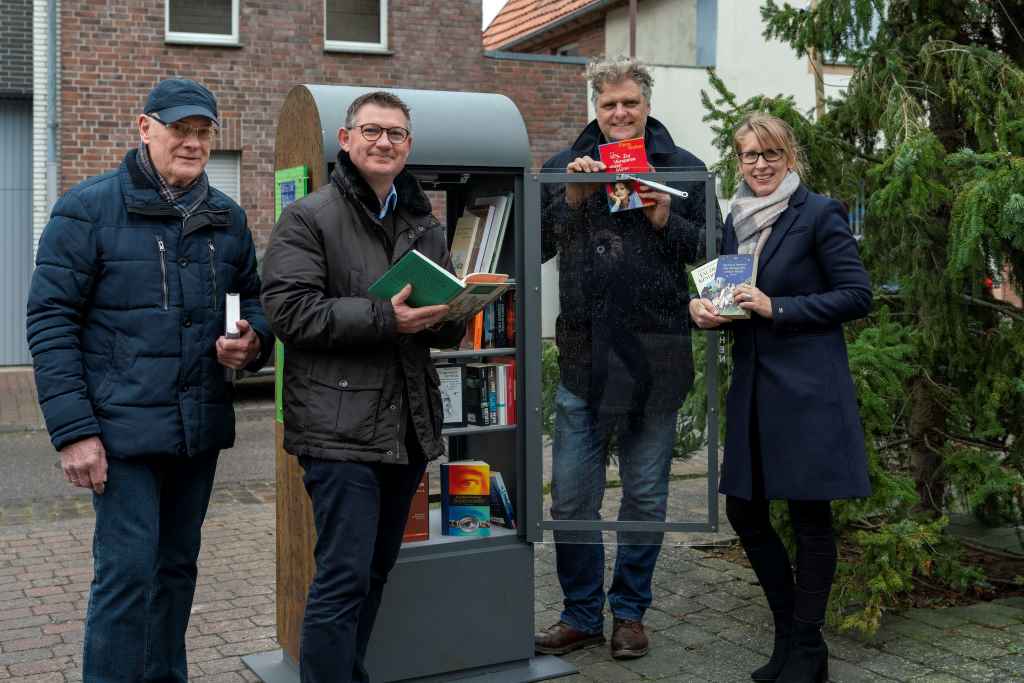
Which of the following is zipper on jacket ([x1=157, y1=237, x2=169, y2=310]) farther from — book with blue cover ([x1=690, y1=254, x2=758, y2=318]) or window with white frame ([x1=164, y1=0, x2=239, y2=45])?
window with white frame ([x1=164, y1=0, x2=239, y2=45])

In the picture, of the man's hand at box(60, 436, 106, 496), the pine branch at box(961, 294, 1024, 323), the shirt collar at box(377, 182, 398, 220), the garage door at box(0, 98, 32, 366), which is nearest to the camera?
the man's hand at box(60, 436, 106, 496)

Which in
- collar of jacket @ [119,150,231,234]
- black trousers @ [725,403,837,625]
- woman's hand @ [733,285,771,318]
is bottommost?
black trousers @ [725,403,837,625]

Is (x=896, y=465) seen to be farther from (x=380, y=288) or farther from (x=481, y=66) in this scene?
(x=481, y=66)

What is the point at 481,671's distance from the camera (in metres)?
4.70

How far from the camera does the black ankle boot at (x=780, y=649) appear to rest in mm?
4609

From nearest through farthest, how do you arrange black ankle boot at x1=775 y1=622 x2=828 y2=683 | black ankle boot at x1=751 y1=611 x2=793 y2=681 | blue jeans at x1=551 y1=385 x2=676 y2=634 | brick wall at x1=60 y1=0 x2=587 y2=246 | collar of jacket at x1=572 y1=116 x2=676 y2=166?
black ankle boot at x1=775 y1=622 x2=828 y2=683 < black ankle boot at x1=751 y1=611 x2=793 y2=681 < collar of jacket at x1=572 y1=116 x2=676 y2=166 < blue jeans at x1=551 y1=385 x2=676 y2=634 < brick wall at x1=60 y1=0 x2=587 y2=246

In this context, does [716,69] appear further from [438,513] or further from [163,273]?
[163,273]

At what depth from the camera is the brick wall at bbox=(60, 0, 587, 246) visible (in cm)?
1623

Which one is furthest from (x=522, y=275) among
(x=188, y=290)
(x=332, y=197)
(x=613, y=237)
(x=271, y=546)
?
(x=271, y=546)

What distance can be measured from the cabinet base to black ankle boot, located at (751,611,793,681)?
0.73m

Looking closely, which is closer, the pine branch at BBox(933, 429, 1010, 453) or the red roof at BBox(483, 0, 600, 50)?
the pine branch at BBox(933, 429, 1010, 453)

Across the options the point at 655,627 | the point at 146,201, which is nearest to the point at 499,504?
the point at 655,627

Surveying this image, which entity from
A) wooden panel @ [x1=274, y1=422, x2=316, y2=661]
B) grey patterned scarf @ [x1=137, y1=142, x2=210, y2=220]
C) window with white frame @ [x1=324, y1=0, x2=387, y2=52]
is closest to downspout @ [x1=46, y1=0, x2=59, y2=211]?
window with white frame @ [x1=324, y1=0, x2=387, y2=52]

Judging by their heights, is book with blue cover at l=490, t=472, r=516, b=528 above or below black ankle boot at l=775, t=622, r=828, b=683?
above
